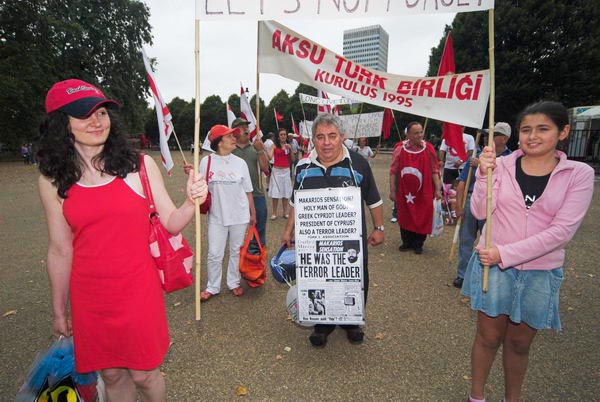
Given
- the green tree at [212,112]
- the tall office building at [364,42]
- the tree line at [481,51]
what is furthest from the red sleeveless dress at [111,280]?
the green tree at [212,112]

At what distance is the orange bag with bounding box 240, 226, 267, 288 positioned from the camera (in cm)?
419

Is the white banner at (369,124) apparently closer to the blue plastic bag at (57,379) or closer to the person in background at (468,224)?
the person in background at (468,224)

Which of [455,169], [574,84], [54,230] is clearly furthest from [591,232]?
[574,84]

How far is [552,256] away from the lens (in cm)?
211

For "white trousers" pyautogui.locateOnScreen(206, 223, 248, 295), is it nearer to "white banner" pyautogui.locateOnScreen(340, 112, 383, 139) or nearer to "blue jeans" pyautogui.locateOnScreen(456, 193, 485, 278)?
"blue jeans" pyautogui.locateOnScreen(456, 193, 485, 278)

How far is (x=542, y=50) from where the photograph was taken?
2170 centimetres

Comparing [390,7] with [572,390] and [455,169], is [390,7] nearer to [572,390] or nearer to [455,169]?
[572,390]

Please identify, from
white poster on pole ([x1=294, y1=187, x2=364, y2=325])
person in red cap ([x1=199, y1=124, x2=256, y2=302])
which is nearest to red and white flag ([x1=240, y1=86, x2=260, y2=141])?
person in red cap ([x1=199, y1=124, x2=256, y2=302])

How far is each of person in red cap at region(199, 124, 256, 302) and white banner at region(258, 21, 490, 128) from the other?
1101 mm

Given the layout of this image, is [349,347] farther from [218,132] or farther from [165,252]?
[218,132]

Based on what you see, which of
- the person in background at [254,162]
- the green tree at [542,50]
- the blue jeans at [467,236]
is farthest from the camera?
the green tree at [542,50]

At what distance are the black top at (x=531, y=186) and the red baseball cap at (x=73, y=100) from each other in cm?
246

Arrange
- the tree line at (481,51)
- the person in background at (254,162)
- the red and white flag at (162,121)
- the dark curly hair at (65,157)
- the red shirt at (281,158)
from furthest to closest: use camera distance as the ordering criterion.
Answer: the tree line at (481,51)
the red shirt at (281,158)
the person in background at (254,162)
the red and white flag at (162,121)
the dark curly hair at (65,157)

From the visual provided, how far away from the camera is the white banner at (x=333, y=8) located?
231cm
